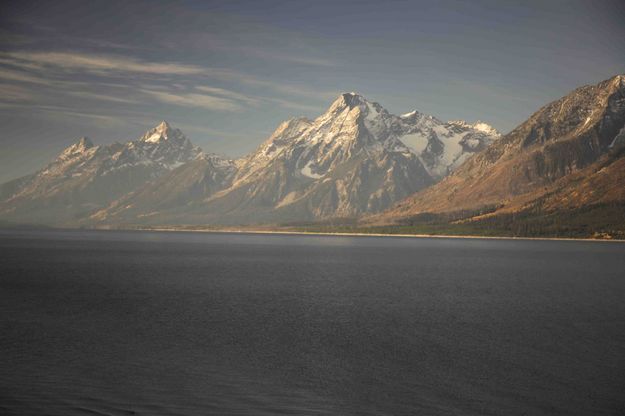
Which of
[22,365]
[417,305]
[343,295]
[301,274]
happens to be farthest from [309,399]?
[301,274]

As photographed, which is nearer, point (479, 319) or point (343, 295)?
point (479, 319)

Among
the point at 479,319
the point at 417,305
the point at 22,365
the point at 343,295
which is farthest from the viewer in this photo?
the point at 343,295

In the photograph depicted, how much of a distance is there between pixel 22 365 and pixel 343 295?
78.9 metres

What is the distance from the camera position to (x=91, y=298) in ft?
411

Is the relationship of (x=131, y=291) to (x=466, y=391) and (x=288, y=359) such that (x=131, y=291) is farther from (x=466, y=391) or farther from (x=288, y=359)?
(x=466, y=391)

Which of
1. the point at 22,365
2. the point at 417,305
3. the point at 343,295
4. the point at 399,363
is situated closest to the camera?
the point at 22,365

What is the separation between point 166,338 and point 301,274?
352ft

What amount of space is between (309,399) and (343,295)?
79.9 metres

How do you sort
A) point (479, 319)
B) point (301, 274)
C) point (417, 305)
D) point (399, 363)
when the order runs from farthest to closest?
point (301, 274), point (417, 305), point (479, 319), point (399, 363)

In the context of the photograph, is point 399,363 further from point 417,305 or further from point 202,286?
point 202,286

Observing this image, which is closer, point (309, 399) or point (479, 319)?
point (309, 399)

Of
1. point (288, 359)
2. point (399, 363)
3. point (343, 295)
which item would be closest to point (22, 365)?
point (288, 359)

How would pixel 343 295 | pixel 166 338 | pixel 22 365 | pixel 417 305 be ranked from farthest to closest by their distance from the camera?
pixel 343 295 → pixel 417 305 → pixel 166 338 → pixel 22 365

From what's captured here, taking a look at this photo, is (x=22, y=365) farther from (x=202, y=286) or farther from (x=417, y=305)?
(x=202, y=286)
